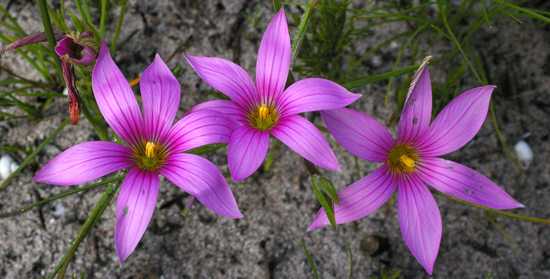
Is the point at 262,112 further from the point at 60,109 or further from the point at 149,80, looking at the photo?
the point at 60,109

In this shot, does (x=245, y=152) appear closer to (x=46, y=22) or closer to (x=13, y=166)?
(x=46, y=22)


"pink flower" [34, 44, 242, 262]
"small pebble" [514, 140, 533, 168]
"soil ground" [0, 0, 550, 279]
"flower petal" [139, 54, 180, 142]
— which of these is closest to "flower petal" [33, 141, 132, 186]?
"pink flower" [34, 44, 242, 262]

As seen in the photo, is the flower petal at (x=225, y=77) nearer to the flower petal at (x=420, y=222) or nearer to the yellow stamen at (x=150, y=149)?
the yellow stamen at (x=150, y=149)

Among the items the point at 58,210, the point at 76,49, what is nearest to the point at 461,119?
the point at 76,49

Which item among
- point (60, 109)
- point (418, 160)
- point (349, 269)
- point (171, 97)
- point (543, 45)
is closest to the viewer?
point (171, 97)

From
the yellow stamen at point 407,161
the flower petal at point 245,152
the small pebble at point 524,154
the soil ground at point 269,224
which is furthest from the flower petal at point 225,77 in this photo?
the small pebble at point 524,154

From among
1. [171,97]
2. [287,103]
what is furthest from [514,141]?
[171,97]

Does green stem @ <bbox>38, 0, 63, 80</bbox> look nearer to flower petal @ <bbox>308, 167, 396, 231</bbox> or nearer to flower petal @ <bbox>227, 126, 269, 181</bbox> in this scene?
flower petal @ <bbox>227, 126, 269, 181</bbox>
